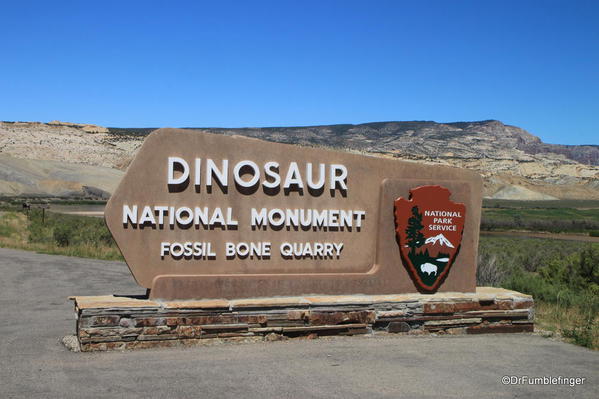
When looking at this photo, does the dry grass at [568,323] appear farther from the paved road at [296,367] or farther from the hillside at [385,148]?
the hillside at [385,148]

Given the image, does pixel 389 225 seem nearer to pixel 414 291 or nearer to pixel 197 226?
pixel 414 291

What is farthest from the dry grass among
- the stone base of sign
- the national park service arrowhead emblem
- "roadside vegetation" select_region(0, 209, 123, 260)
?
"roadside vegetation" select_region(0, 209, 123, 260)

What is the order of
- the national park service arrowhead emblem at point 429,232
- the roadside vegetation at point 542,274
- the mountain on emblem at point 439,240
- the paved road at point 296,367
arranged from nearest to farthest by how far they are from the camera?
1. the paved road at point 296,367
2. the national park service arrowhead emblem at point 429,232
3. the mountain on emblem at point 439,240
4. the roadside vegetation at point 542,274

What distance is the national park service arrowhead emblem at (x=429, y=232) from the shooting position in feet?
33.0

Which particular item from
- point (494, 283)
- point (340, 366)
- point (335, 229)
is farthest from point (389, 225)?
point (494, 283)

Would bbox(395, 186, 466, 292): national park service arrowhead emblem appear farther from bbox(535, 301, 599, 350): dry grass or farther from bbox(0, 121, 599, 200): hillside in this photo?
bbox(0, 121, 599, 200): hillside

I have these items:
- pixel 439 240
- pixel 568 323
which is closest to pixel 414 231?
pixel 439 240

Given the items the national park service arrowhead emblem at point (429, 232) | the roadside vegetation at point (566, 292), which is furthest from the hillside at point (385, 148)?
the national park service arrowhead emblem at point (429, 232)

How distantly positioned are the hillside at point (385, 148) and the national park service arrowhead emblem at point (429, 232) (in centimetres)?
7704

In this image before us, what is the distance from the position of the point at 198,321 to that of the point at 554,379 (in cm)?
422

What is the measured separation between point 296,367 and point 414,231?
3279mm

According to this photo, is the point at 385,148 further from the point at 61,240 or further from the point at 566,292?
the point at 566,292

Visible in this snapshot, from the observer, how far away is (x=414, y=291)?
33.4ft

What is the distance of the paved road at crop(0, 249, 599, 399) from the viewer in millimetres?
6742
